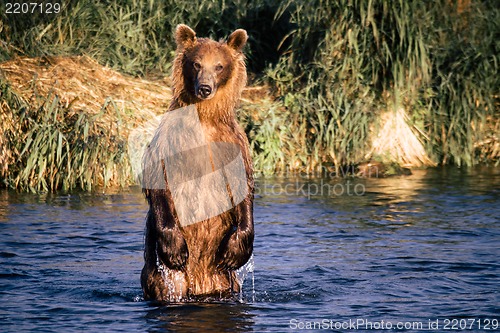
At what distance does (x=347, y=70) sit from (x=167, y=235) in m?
7.08

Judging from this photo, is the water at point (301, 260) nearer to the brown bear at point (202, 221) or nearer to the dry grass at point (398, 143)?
the brown bear at point (202, 221)

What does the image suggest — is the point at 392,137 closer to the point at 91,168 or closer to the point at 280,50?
the point at 280,50

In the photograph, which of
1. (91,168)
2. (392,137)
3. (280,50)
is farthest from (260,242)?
(280,50)

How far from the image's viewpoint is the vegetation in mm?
12195

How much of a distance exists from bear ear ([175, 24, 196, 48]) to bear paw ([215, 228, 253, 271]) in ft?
4.36

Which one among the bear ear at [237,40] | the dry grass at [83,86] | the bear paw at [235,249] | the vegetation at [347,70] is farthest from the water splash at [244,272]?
the dry grass at [83,86]

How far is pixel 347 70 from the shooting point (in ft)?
41.1

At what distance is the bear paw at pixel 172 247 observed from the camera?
19.5 feet

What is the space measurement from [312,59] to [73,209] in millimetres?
4767

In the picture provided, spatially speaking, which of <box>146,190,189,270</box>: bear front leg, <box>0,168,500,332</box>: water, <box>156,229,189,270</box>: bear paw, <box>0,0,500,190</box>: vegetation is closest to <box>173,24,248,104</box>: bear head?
<box>146,190,189,270</box>: bear front leg

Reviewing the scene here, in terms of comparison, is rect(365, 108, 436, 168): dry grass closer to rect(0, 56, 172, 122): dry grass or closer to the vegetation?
the vegetation

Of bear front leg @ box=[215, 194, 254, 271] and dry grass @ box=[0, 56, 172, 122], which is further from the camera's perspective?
dry grass @ box=[0, 56, 172, 122]

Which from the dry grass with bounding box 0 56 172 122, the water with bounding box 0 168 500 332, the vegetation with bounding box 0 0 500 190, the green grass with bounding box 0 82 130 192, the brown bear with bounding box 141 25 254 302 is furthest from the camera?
the vegetation with bounding box 0 0 500 190

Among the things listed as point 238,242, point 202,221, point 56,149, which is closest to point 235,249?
point 238,242
